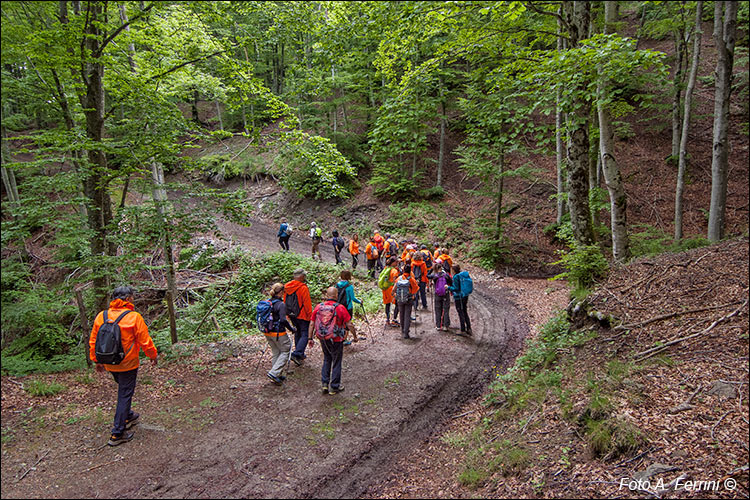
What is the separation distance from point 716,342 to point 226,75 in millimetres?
10918

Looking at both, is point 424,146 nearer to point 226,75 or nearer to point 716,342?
point 226,75

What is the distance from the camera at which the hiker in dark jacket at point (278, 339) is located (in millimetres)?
7359

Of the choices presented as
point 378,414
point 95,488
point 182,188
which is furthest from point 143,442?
point 182,188

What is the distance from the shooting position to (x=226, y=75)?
937 cm

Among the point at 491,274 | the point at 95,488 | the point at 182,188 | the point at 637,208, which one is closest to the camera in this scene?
the point at 95,488

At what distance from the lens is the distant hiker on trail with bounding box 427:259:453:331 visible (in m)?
10.3

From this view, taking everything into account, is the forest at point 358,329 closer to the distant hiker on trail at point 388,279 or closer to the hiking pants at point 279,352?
the hiking pants at point 279,352

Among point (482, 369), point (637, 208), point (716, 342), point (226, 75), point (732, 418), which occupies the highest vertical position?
point (226, 75)

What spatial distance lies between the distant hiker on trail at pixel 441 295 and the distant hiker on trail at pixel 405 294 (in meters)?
0.78

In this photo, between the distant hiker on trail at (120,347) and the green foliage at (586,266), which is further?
the green foliage at (586,266)

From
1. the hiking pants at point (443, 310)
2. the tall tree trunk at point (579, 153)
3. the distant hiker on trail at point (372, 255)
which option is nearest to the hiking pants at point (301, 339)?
the hiking pants at point (443, 310)

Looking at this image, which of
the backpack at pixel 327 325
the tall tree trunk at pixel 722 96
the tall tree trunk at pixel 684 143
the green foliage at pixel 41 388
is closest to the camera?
the green foliage at pixel 41 388

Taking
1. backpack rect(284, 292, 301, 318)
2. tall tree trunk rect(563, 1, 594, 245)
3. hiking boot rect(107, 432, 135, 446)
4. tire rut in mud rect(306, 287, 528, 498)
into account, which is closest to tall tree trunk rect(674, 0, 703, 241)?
tall tree trunk rect(563, 1, 594, 245)

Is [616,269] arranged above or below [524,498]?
above
